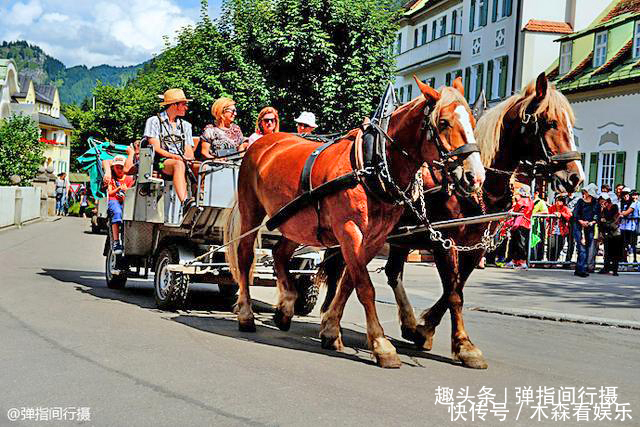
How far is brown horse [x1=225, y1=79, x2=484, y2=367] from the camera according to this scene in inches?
258

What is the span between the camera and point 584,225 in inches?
699

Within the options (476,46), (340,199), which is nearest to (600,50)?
(476,46)

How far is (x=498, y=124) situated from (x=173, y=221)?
4.04 metres

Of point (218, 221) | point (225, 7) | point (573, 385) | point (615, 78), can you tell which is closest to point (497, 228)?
point (573, 385)

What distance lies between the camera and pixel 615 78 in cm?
2916

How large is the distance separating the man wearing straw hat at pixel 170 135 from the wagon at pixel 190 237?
0.15 meters

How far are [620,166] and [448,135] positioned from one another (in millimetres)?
24887

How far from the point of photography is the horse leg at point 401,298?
8.05 meters

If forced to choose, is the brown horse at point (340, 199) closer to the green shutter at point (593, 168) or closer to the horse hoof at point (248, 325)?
the horse hoof at point (248, 325)

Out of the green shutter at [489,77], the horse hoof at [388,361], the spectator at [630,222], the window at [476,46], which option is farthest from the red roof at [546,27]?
the horse hoof at [388,361]

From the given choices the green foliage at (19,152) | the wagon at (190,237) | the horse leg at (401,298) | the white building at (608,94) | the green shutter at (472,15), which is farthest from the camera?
the green shutter at (472,15)

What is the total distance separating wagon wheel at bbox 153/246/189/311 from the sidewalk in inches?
135

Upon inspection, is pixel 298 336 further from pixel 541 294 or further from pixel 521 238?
pixel 521 238

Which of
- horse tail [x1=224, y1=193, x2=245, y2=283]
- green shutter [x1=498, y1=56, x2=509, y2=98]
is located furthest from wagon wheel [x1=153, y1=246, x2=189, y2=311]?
green shutter [x1=498, y1=56, x2=509, y2=98]
